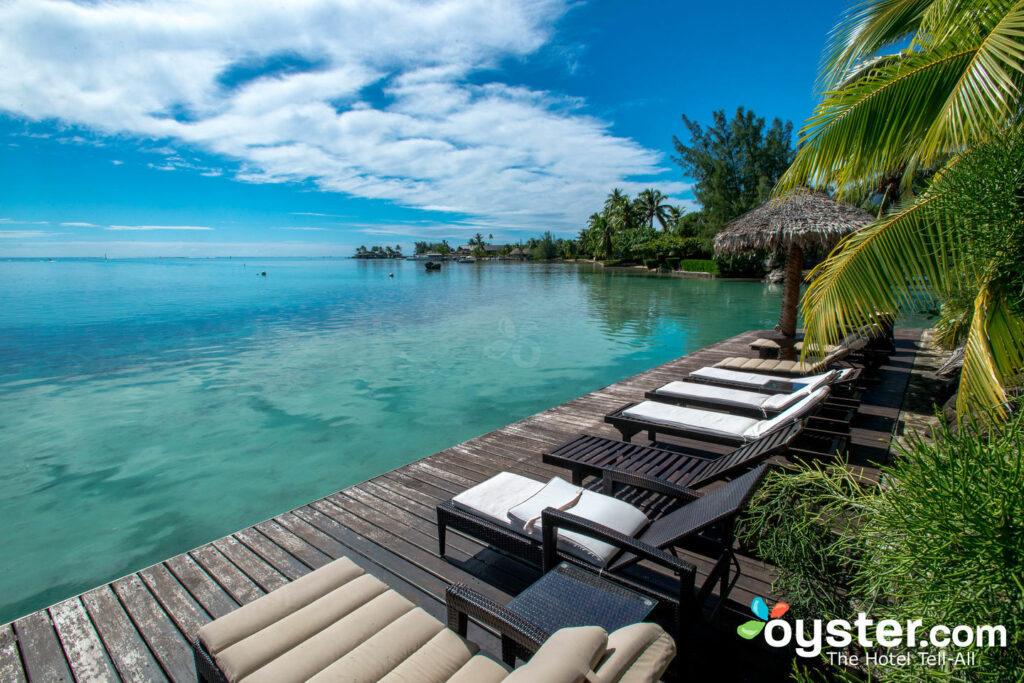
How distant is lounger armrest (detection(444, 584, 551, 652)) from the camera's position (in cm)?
157

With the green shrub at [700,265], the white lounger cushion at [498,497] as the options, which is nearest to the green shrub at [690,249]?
the green shrub at [700,265]

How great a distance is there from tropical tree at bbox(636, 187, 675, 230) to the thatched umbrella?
172ft

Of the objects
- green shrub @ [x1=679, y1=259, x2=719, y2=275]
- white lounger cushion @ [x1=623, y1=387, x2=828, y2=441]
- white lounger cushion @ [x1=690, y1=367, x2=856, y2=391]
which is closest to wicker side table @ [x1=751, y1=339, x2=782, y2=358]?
white lounger cushion @ [x1=690, y1=367, x2=856, y2=391]

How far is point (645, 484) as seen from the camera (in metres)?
2.80

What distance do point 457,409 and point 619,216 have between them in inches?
2234

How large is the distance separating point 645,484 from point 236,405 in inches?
324

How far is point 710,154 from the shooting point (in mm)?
35719

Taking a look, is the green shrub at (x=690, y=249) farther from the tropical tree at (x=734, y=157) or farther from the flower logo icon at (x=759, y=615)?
the flower logo icon at (x=759, y=615)

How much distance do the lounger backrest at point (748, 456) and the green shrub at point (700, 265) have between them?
3789 centimetres

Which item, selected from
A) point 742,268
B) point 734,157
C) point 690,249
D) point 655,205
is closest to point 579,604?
point 742,268

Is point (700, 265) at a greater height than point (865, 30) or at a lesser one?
lesser

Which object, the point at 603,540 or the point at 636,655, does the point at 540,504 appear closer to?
the point at 603,540

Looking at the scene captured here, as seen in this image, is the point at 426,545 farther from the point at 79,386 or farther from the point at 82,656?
the point at 79,386

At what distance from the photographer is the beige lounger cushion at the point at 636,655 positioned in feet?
4.13
